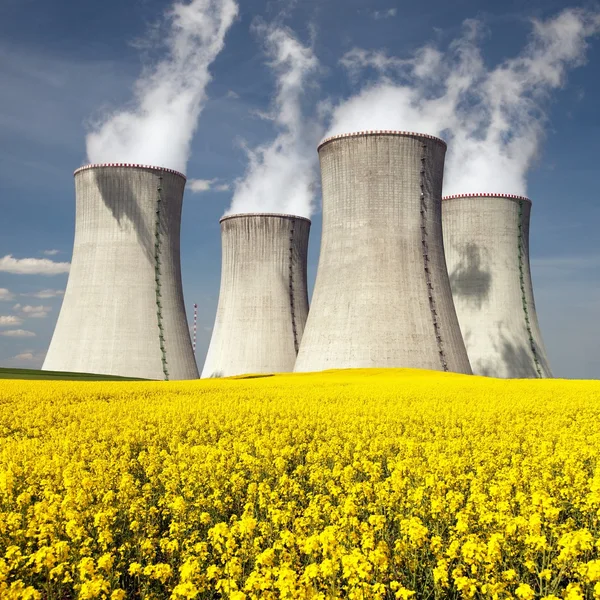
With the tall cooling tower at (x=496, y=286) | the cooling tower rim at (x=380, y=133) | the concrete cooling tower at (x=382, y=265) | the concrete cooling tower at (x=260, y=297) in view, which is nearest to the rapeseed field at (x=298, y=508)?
the concrete cooling tower at (x=382, y=265)

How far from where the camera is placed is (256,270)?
3284 cm

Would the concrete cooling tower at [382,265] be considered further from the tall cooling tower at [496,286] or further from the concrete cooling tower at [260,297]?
the concrete cooling tower at [260,297]

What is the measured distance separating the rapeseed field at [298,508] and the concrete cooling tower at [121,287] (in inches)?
668

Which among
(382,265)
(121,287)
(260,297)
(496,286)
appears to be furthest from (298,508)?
(496,286)

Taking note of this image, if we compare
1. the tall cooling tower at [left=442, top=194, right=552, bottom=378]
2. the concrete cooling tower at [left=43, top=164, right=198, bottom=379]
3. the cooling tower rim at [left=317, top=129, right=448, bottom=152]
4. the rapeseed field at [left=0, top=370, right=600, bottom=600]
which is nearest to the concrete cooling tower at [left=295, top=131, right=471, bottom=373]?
the cooling tower rim at [left=317, top=129, right=448, bottom=152]

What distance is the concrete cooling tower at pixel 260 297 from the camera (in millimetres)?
32188

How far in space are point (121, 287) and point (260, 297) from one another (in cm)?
734

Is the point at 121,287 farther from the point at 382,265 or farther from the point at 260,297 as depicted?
the point at 382,265

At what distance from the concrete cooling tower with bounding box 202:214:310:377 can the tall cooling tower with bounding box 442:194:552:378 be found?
764 centimetres

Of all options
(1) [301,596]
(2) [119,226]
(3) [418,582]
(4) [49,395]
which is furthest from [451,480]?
(2) [119,226]

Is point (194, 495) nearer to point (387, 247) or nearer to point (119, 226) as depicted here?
point (387, 247)

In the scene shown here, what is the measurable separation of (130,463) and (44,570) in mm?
2629

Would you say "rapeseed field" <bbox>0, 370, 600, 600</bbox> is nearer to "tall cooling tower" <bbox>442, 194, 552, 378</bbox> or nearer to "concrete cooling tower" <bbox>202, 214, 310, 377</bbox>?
"tall cooling tower" <bbox>442, 194, 552, 378</bbox>

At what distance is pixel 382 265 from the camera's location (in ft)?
78.0
